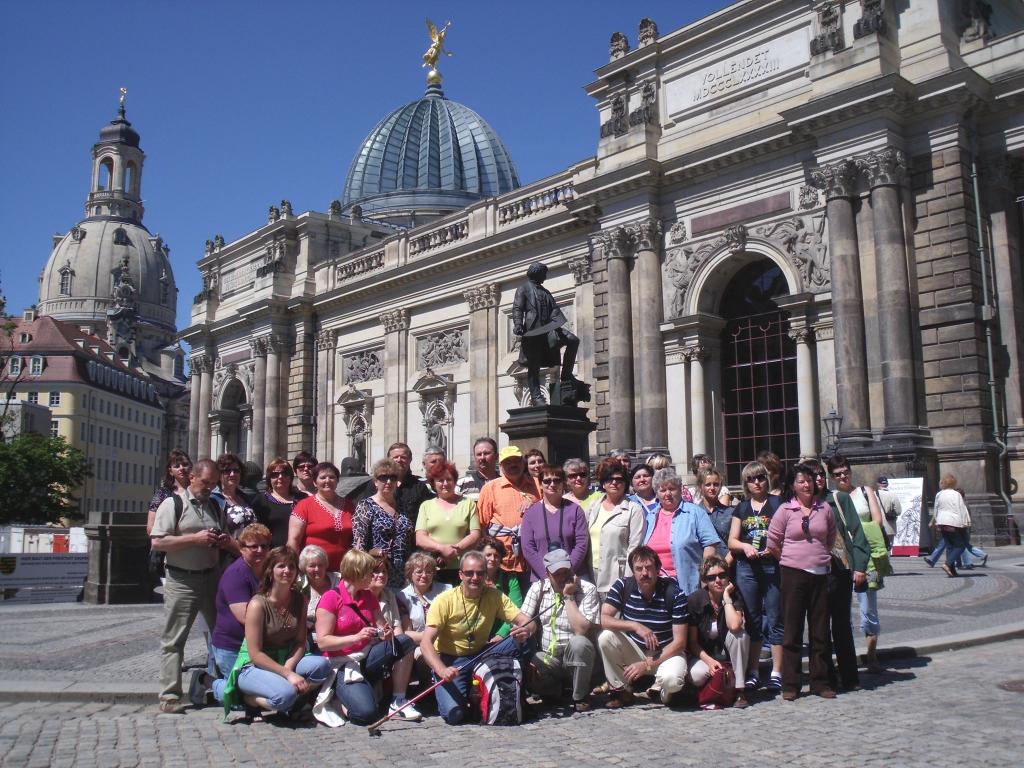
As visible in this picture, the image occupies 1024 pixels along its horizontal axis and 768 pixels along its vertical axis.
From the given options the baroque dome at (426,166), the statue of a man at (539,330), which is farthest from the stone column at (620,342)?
the baroque dome at (426,166)

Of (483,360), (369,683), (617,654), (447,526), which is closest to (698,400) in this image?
(483,360)

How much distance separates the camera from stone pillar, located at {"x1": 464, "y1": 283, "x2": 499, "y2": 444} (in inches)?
1378

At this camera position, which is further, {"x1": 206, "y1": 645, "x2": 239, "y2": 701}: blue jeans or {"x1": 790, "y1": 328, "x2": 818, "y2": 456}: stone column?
{"x1": 790, "y1": 328, "x2": 818, "y2": 456}: stone column

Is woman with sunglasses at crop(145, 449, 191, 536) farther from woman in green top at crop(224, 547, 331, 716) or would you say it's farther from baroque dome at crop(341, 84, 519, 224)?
baroque dome at crop(341, 84, 519, 224)

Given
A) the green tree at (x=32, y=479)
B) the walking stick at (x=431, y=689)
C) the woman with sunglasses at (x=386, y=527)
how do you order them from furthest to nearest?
the green tree at (x=32, y=479)
the woman with sunglasses at (x=386, y=527)
the walking stick at (x=431, y=689)

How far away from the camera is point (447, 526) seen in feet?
28.9

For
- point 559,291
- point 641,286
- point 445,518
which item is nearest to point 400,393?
point 559,291

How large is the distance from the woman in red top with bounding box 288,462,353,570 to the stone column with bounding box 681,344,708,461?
19292mm

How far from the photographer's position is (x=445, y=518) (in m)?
8.84

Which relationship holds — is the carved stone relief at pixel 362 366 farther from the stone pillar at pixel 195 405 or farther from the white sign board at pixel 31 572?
the white sign board at pixel 31 572

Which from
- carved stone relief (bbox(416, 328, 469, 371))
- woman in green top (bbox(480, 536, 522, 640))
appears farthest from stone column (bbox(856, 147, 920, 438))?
carved stone relief (bbox(416, 328, 469, 371))

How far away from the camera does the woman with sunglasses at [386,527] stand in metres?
8.64

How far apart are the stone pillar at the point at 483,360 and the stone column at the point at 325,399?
884 centimetres

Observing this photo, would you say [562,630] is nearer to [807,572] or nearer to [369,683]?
[369,683]
